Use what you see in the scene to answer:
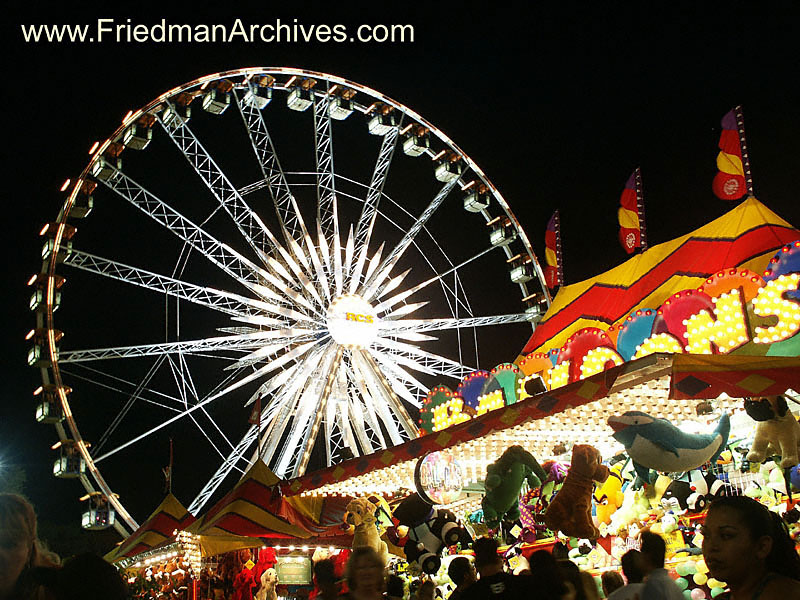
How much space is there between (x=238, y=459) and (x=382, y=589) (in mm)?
12459

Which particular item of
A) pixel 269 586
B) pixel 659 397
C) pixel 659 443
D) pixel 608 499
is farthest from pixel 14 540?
pixel 269 586

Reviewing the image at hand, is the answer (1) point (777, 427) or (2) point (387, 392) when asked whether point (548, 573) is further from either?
(2) point (387, 392)

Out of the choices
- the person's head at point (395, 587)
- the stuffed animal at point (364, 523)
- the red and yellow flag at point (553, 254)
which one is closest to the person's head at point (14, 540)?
the person's head at point (395, 587)

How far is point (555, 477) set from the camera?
8.33 m

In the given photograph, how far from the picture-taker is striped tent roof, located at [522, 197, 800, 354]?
9781mm

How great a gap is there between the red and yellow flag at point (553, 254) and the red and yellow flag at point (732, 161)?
13.5 feet

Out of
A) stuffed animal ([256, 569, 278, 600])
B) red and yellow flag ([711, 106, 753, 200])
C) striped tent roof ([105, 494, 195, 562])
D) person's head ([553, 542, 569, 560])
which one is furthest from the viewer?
striped tent roof ([105, 494, 195, 562])

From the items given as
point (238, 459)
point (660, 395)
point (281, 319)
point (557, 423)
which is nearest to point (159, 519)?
point (238, 459)

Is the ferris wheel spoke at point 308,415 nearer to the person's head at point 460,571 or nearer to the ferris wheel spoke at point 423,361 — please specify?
the ferris wheel spoke at point 423,361

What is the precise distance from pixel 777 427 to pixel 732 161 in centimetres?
480

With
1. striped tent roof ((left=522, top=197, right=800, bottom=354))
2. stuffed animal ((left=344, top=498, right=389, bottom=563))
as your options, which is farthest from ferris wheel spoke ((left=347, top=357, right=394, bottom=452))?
stuffed animal ((left=344, top=498, right=389, bottom=563))

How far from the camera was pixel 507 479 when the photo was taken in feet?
26.1

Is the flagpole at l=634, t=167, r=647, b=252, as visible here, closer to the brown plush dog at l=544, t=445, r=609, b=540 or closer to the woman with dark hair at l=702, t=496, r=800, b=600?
the brown plush dog at l=544, t=445, r=609, b=540

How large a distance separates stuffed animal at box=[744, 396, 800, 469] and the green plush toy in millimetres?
1951
